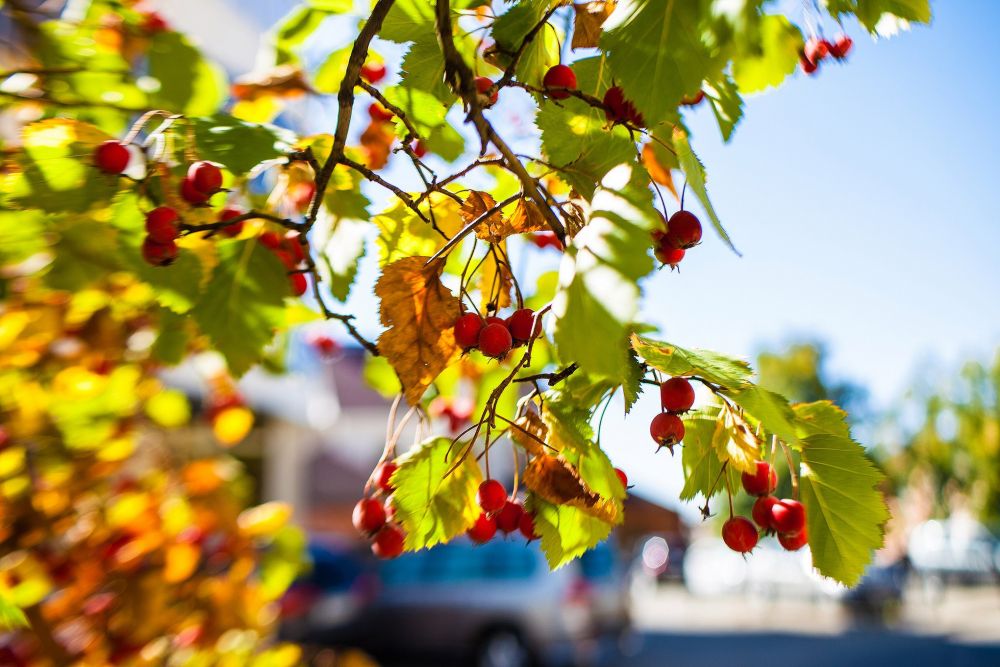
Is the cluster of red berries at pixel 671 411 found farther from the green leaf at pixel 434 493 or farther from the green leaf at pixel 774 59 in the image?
the green leaf at pixel 774 59

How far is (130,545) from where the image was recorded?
208 centimetres

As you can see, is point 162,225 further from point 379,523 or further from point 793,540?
point 793,540

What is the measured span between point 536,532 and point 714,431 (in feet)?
0.82

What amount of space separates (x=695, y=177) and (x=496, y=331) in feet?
0.85

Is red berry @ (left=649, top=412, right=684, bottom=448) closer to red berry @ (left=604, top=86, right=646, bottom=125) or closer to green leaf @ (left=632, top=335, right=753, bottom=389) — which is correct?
green leaf @ (left=632, top=335, right=753, bottom=389)

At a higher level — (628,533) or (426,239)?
(426,239)

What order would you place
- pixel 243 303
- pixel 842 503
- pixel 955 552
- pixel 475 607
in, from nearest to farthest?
pixel 842 503 < pixel 243 303 < pixel 475 607 < pixel 955 552

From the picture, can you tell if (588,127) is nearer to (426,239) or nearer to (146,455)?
(426,239)

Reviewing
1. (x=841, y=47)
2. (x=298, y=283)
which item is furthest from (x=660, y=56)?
(x=841, y=47)

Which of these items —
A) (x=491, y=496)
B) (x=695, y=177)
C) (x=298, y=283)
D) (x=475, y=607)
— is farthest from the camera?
(x=475, y=607)

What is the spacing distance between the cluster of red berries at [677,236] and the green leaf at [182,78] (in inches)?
41.8

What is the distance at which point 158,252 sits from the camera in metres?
1.09

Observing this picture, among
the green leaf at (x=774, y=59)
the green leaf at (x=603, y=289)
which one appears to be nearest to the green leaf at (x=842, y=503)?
the green leaf at (x=603, y=289)

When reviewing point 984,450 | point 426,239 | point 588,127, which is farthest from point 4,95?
point 984,450
